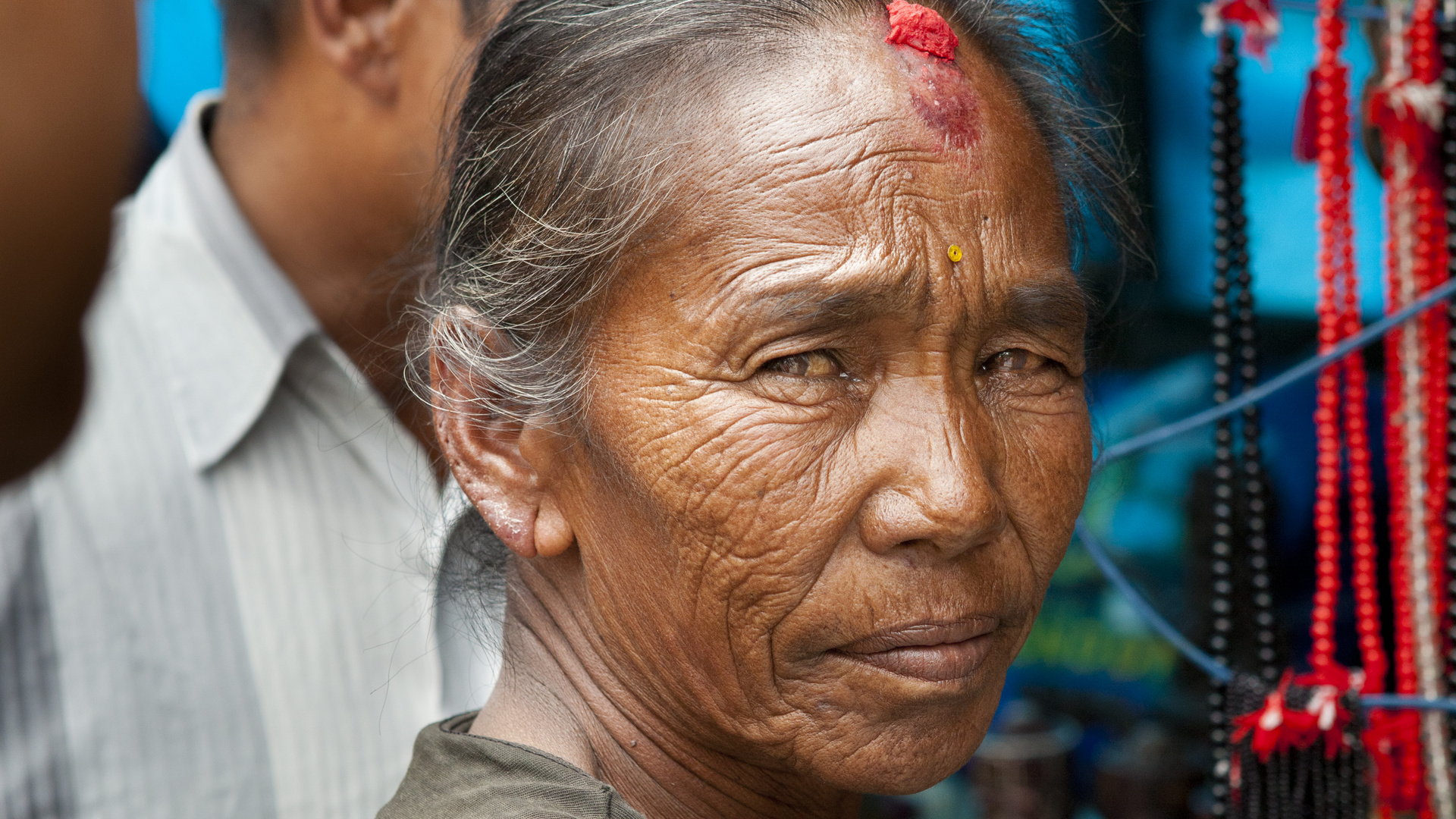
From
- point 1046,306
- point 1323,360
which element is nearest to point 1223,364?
point 1323,360

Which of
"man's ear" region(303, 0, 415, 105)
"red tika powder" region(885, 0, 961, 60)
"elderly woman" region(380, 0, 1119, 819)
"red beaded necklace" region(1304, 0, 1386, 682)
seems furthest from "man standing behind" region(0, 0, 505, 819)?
"red beaded necklace" region(1304, 0, 1386, 682)

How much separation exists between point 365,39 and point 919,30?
1543 mm

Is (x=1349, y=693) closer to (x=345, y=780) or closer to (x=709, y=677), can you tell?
(x=709, y=677)

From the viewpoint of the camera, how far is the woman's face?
1500 millimetres

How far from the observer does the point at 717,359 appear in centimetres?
152

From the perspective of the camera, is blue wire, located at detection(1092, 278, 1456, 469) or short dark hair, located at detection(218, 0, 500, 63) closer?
blue wire, located at detection(1092, 278, 1456, 469)

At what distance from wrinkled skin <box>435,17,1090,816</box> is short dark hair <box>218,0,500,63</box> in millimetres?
1638

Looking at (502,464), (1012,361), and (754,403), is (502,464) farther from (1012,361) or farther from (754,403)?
(1012,361)

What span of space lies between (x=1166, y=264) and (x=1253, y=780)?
168cm

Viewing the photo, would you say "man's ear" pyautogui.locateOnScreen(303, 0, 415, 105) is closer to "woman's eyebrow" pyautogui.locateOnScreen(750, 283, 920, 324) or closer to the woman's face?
the woman's face

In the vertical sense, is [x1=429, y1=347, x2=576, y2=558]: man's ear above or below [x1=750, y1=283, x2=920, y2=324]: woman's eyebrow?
below

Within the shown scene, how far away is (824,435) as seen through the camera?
152 centimetres

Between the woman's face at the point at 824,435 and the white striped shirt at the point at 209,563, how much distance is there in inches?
35.4

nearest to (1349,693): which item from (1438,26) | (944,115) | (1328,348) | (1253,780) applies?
(1253,780)
